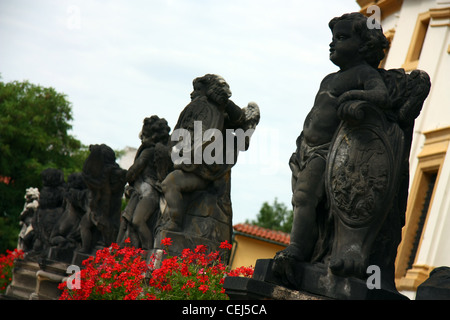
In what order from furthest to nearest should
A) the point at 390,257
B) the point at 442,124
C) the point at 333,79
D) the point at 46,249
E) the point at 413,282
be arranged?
the point at 442,124
the point at 413,282
the point at 46,249
the point at 333,79
the point at 390,257

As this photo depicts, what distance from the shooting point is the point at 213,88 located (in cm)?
1035

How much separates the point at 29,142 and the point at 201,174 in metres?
32.7

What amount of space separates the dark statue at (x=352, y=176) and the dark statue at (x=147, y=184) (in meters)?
4.63

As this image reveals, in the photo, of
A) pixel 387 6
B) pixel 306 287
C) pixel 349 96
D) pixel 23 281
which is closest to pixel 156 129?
pixel 349 96

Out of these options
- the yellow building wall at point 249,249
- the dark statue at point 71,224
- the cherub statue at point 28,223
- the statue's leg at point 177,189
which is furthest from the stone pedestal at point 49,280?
the yellow building wall at point 249,249

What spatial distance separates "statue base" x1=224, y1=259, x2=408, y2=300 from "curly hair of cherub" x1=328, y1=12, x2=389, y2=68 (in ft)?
5.65

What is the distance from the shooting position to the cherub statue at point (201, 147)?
1020cm

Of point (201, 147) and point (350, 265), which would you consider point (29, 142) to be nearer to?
point (201, 147)

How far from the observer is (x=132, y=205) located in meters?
11.3

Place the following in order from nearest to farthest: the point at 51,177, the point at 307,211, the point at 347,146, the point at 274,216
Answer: the point at 347,146, the point at 307,211, the point at 51,177, the point at 274,216

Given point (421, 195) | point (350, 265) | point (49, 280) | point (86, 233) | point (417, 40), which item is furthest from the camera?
point (417, 40)
